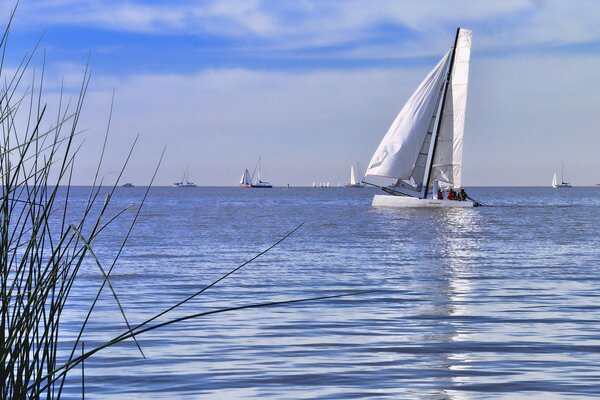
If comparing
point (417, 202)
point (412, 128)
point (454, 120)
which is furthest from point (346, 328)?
point (454, 120)

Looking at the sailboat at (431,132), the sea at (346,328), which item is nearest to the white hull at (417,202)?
the sailboat at (431,132)

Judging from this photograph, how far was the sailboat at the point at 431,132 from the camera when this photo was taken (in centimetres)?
4544

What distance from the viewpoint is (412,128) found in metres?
45.4

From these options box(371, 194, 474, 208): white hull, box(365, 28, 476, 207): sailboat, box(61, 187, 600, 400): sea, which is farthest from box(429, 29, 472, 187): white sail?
box(61, 187, 600, 400): sea

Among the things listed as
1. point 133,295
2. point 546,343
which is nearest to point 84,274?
point 133,295

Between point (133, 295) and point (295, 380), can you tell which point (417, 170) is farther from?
point (295, 380)

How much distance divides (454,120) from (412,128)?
2094 millimetres

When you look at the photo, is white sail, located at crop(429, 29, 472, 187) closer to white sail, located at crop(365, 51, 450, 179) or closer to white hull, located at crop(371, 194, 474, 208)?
white sail, located at crop(365, 51, 450, 179)

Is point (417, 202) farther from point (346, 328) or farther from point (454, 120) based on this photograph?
point (346, 328)

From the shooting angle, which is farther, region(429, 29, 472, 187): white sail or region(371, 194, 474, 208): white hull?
region(429, 29, 472, 187): white sail

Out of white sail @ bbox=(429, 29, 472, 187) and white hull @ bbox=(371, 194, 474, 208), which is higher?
white sail @ bbox=(429, 29, 472, 187)

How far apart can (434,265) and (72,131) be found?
1325 centimetres

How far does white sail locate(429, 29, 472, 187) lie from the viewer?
45.8m

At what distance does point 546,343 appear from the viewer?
25.6 feet
